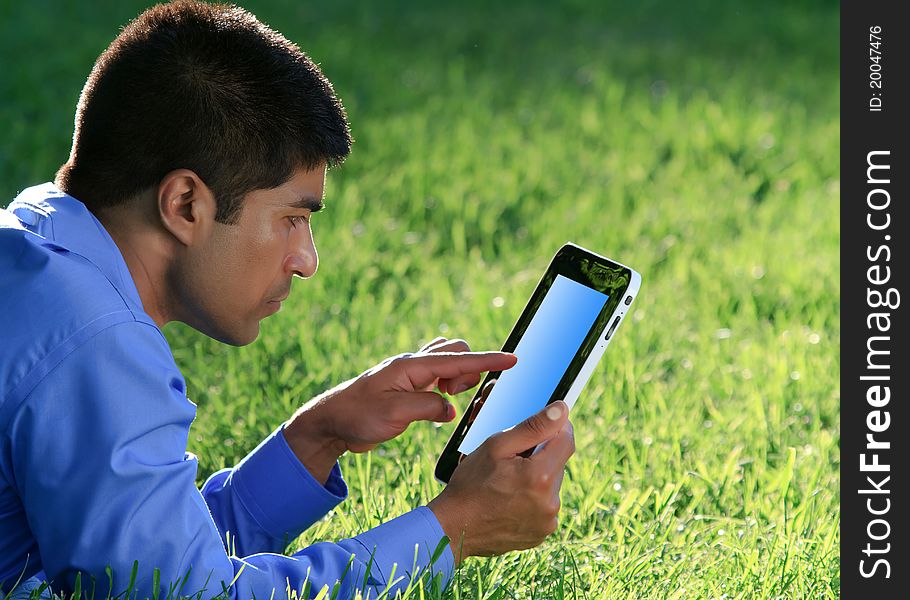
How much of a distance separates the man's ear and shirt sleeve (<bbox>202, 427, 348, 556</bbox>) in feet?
1.83

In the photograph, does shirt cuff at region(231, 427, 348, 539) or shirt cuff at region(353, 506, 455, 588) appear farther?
shirt cuff at region(231, 427, 348, 539)

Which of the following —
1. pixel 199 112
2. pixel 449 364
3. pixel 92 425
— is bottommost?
pixel 92 425

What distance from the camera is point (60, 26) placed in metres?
7.14

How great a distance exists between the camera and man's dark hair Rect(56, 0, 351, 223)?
2172 mm

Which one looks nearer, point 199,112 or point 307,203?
point 199,112

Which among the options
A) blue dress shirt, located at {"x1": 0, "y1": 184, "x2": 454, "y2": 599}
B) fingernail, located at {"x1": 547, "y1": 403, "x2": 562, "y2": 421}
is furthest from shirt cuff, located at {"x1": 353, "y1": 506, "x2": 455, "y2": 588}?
fingernail, located at {"x1": 547, "y1": 403, "x2": 562, "y2": 421}

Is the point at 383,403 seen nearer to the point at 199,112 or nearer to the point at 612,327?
the point at 612,327

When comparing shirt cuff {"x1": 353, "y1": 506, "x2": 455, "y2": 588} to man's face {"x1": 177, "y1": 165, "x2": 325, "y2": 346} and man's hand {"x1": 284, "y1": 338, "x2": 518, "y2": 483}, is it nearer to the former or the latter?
man's hand {"x1": 284, "y1": 338, "x2": 518, "y2": 483}

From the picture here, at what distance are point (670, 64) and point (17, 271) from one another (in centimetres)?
549

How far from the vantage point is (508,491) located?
2.19 meters

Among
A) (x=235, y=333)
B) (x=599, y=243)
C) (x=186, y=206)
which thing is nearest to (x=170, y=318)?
(x=235, y=333)

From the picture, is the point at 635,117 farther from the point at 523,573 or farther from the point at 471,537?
the point at 471,537

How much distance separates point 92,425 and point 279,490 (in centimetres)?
70
